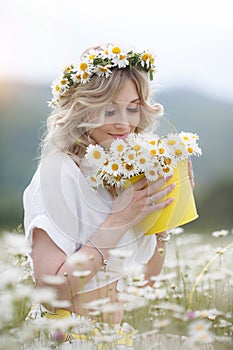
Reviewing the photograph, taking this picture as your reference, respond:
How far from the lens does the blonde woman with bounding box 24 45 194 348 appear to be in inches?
57.4

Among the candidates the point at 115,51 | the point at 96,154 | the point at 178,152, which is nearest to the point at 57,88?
the point at 115,51

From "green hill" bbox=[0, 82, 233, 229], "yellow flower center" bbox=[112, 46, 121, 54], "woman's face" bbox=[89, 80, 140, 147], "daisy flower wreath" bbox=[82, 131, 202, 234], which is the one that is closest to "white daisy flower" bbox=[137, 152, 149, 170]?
"daisy flower wreath" bbox=[82, 131, 202, 234]

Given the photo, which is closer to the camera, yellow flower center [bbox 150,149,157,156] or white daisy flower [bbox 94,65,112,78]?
yellow flower center [bbox 150,149,157,156]

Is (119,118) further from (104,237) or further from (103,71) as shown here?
(104,237)

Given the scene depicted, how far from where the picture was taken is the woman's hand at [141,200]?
57.7 inches

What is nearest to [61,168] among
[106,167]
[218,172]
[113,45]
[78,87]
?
[106,167]

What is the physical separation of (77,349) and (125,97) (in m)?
0.62

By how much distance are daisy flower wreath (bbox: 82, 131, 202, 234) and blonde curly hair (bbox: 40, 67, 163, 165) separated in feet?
0.28

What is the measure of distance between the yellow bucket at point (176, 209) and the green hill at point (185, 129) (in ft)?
10.9

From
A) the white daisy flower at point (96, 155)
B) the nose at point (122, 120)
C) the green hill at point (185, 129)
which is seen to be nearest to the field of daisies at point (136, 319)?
the white daisy flower at point (96, 155)

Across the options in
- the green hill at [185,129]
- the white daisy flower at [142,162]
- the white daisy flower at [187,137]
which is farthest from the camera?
the green hill at [185,129]

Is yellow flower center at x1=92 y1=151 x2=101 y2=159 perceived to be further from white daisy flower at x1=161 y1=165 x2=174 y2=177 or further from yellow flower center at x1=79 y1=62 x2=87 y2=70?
yellow flower center at x1=79 y1=62 x2=87 y2=70

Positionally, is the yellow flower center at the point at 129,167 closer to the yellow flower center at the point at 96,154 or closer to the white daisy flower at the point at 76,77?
the yellow flower center at the point at 96,154

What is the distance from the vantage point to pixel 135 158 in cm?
144
